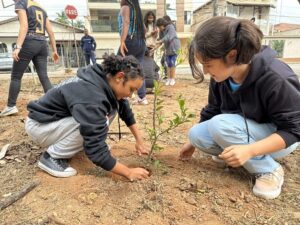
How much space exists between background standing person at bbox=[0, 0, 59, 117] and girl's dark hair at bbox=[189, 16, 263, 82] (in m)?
2.44

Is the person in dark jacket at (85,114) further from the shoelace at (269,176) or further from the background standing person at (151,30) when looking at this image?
the background standing person at (151,30)

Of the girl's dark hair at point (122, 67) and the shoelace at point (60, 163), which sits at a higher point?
the girl's dark hair at point (122, 67)

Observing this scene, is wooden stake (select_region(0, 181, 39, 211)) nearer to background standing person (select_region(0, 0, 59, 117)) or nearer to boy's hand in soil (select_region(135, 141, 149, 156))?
boy's hand in soil (select_region(135, 141, 149, 156))

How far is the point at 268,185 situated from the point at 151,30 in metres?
4.51

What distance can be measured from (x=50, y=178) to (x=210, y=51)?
1.20 metres

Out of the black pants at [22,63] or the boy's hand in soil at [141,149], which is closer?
the boy's hand in soil at [141,149]

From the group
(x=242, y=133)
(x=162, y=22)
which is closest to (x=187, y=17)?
(x=162, y=22)

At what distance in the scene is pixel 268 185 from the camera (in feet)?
5.56

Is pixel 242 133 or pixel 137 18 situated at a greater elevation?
pixel 137 18

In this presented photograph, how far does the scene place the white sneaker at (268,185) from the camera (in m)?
1.67

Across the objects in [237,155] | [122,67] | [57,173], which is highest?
[122,67]

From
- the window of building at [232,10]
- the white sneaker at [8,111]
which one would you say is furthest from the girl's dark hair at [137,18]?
the window of building at [232,10]

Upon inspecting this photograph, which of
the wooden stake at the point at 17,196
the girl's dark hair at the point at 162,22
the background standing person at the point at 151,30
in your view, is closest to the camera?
the wooden stake at the point at 17,196

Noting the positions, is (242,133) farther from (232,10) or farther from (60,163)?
(232,10)
